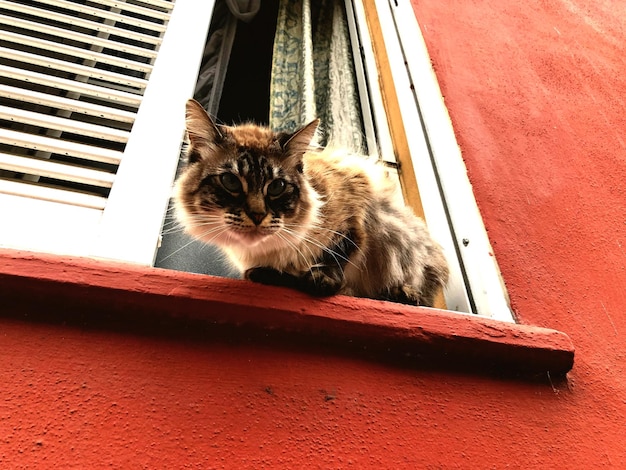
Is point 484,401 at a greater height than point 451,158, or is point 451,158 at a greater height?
point 451,158

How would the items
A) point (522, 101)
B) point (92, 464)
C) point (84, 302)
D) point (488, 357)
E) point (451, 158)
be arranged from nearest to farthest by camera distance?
1. point (92, 464)
2. point (84, 302)
3. point (488, 357)
4. point (451, 158)
5. point (522, 101)

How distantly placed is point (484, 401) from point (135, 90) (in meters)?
1.27

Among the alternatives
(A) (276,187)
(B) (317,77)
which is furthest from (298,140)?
(B) (317,77)

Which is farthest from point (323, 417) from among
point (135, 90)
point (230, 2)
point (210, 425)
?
point (230, 2)

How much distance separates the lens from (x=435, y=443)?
73 cm

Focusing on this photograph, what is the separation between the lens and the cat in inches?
35.3

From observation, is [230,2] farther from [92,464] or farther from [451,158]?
[92,464]

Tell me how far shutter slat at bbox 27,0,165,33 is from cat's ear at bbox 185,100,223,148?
1.98 feet

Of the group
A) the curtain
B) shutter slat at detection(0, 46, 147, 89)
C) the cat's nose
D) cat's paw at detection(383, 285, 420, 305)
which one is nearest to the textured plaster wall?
cat's paw at detection(383, 285, 420, 305)

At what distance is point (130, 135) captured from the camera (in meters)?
1.06

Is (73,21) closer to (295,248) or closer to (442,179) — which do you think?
(295,248)

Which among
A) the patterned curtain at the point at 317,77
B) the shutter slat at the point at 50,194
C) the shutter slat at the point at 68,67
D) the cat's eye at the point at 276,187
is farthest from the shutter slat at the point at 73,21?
the cat's eye at the point at 276,187

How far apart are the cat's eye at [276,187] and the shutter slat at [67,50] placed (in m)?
0.64

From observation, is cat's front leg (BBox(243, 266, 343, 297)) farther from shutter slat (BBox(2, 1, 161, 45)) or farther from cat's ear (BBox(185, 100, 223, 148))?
shutter slat (BBox(2, 1, 161, 45))
